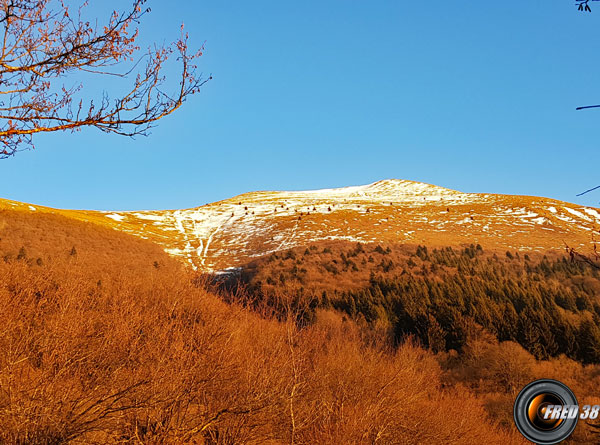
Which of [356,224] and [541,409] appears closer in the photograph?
[541,409]

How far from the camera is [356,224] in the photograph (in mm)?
84188

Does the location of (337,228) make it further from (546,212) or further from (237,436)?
(237,436)

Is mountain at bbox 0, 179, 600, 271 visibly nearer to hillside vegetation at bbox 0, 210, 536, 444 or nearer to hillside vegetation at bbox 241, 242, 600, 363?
hillside vegetation at bbox 241, 242, 600, 363

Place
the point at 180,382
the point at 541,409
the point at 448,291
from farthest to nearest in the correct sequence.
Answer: the point at 448,291, the point at 541,409, the point at 180,382

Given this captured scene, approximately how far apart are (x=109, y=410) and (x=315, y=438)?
27.2ft

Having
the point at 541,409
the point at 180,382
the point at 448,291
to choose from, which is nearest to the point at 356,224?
the point at 448,291

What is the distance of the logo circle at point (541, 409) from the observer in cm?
1197

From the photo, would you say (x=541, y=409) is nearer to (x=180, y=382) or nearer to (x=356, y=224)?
(x=180, y=382)

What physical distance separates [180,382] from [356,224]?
247ft

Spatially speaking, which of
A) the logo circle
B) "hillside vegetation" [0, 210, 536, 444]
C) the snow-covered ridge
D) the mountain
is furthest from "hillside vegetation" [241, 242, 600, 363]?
the logo circle

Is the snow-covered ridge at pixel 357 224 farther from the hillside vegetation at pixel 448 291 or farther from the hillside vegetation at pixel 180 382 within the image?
the hillside vegetation at pixel 180 382

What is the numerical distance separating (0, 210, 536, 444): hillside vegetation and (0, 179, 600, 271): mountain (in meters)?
36.0

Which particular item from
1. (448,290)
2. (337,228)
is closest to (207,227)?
(337,228)

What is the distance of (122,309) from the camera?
699 inches
